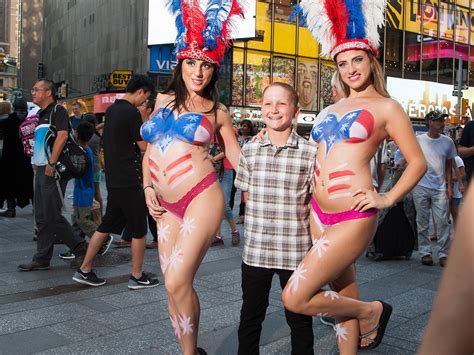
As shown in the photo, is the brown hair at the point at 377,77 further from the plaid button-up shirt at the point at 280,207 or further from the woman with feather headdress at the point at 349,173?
the plaid button-up shirt at the point at 280,207

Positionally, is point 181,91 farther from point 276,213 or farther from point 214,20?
point 276,213

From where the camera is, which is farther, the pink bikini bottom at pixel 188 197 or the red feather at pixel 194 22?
the red feather at pixel 194 22

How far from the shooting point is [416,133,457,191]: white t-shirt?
7156 mm

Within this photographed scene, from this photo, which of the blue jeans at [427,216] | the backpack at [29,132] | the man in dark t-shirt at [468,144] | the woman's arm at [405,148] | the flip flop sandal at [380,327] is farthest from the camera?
the man in dark t-shirt at [468,144]

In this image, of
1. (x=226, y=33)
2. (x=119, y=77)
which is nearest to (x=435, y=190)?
(x=226, y=33)

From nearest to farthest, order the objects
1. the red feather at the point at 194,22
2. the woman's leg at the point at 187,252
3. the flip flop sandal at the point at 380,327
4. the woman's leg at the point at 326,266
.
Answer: the woman's leg at the point at 326,266 → the woman's leg at the point at 187,252 → the flip flop sandal at the point at 380,327 → the red feather at the point at 194,22

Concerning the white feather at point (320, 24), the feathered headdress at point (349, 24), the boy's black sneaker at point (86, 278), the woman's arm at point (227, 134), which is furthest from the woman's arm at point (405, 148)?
the boy's black sneaker at point (86, 278)

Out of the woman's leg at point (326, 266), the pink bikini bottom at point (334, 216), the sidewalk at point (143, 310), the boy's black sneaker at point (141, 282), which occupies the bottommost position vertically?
the sidewalk at point (143, 310)

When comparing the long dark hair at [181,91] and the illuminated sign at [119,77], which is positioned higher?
the illuminated sign at [119,77]

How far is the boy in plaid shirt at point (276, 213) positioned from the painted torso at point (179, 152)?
291 mm

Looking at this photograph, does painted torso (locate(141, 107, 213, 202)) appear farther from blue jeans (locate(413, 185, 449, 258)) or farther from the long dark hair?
blue jeans (locate(413, 185, 449, 258))

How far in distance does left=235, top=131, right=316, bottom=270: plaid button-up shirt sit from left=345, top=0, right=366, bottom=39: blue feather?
71cm

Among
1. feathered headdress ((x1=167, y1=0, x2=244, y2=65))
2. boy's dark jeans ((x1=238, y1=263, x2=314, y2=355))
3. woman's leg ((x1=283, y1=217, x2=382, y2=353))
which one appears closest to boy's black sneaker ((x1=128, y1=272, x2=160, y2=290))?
boy's dark jeans ((x1=238, y1=263, x2=314, y2=355))

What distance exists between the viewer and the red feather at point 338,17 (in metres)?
3.45
